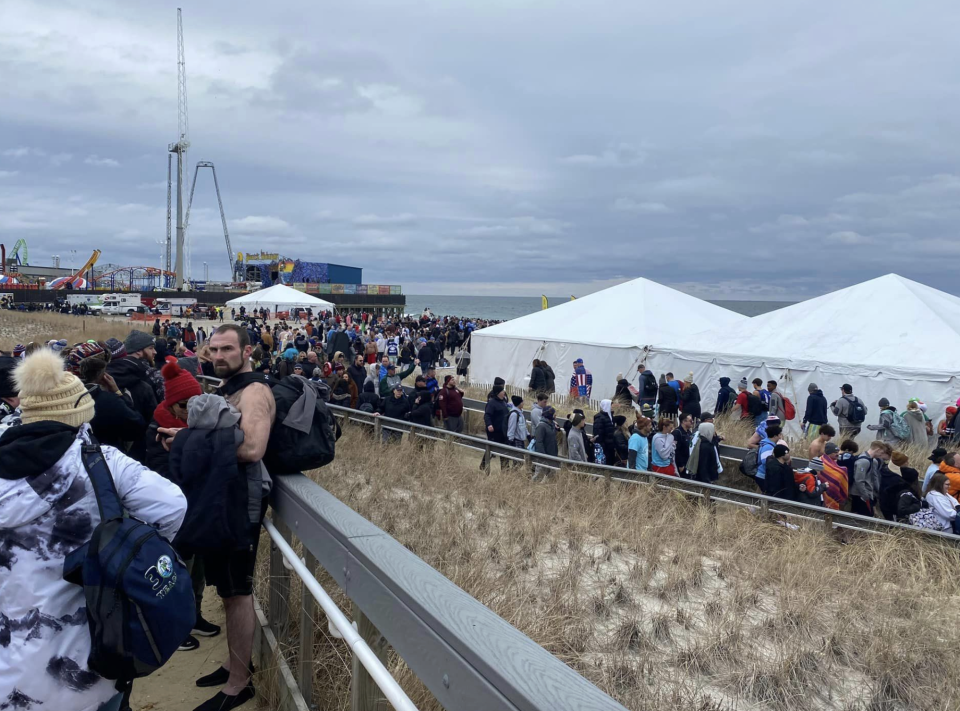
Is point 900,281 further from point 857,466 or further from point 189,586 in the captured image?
point 189,586

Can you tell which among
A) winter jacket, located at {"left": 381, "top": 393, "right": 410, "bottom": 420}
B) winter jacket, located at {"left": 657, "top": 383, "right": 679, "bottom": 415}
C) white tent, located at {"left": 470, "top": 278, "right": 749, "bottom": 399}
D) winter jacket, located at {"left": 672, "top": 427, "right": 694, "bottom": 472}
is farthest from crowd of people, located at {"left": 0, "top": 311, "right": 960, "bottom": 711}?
white tent, located at {"left": 470, "top": 278, "right": 749, "bottom": 399}

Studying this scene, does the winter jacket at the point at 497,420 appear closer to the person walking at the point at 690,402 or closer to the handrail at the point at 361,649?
the person walking at the point at 690,402

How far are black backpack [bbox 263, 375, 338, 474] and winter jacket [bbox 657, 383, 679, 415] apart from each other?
43.6ft

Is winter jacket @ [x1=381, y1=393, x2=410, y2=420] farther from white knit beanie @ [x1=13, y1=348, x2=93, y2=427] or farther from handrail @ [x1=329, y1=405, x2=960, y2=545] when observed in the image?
white knit beanie @ [x1=13, y1=348, x2=93, y2=427]

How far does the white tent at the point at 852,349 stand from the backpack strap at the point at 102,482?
16.8 m

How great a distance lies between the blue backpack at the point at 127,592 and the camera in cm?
194

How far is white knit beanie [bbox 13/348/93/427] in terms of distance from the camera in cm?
213

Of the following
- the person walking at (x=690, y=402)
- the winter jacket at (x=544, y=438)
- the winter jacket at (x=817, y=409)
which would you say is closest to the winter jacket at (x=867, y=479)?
the winter jacket at (x=544, y=438)

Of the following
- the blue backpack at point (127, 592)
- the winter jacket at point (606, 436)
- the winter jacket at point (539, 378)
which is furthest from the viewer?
the winter jacket at point (539, 378)

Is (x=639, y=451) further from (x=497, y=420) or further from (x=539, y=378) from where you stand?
(x=539, y=378)

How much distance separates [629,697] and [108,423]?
2.94 metres

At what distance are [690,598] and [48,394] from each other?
155 inches

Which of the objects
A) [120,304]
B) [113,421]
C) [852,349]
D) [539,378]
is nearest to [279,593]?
[113,421]

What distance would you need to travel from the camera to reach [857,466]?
28.5ft
